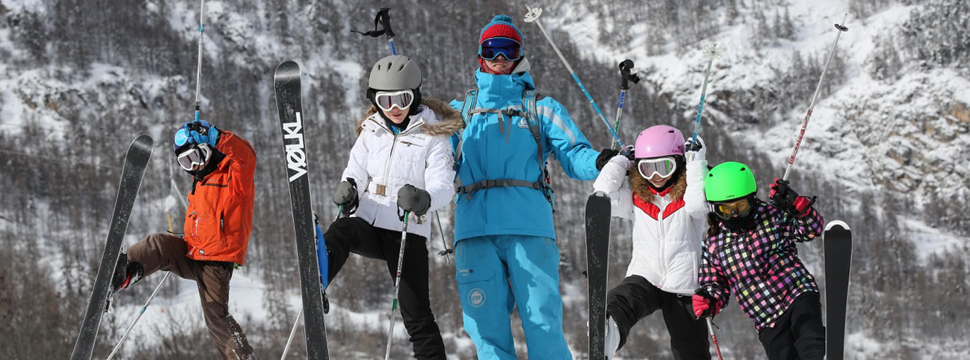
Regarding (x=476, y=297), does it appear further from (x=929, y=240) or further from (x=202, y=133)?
(x=929, y=240)

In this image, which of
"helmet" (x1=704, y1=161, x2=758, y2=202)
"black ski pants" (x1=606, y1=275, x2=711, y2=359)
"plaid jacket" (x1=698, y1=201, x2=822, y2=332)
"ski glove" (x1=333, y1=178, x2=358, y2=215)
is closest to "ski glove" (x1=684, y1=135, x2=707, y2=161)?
"helmet" (x1=704, y1=161, x2=758, y2=202)

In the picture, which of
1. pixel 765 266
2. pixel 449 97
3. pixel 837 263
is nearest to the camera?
pixel 837 263

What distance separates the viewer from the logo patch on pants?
5.01m

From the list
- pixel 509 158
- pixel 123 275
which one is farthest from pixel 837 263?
pixel 123 275

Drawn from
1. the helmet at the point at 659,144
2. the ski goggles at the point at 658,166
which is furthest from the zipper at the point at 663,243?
the helmet at the point at 659,144

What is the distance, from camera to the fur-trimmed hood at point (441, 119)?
513 centimetres

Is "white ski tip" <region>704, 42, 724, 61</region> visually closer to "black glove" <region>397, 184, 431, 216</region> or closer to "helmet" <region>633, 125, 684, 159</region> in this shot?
"helmet" <region>633, 125, 684, 159</region>

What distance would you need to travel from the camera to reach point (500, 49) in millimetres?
5363

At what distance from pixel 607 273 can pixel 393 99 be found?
1.40m

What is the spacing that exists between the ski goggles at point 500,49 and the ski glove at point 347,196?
965mm

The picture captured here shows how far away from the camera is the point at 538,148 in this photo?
5258mm

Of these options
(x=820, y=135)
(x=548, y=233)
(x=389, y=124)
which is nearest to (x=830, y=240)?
(x=548, y=233)

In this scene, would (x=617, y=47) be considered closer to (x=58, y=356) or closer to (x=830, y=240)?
(x=58, y=356)

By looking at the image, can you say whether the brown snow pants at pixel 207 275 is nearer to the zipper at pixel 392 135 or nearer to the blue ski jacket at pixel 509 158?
the zipper at pixel 392 135
